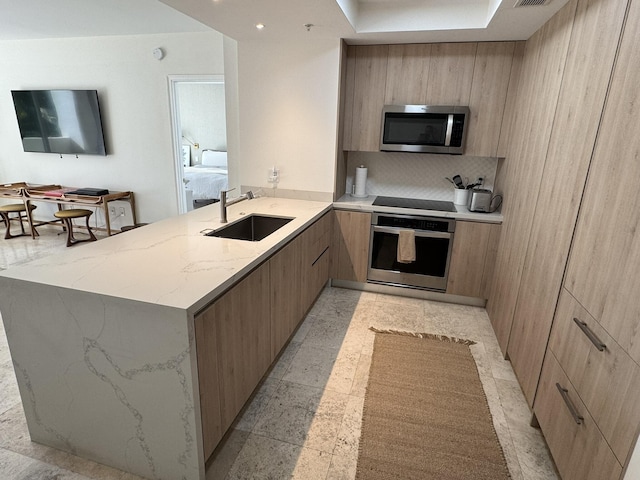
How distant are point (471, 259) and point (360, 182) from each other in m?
1.32

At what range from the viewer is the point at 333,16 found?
2.54m

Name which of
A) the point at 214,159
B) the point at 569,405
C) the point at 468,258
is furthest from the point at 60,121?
the point at 569,405

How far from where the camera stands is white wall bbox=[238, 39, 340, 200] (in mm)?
3207

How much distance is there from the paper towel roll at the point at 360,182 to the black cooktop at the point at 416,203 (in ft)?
0.59

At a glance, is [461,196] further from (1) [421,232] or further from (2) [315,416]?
(2) [315,416]

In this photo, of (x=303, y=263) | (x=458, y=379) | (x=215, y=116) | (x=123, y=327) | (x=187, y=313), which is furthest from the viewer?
(x=215, y=116)

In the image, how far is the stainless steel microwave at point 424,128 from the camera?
314 centimetres

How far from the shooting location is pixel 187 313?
4.15 feet

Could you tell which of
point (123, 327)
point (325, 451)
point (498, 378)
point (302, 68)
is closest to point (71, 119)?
point (302, 68)

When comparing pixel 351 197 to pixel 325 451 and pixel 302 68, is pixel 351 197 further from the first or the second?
pixel 325 451

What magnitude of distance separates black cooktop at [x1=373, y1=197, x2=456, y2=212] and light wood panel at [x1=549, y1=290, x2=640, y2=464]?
5.68 feet

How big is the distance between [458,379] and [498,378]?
0.92ft

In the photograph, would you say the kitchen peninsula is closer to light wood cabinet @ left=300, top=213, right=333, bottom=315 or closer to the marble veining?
the marble veining

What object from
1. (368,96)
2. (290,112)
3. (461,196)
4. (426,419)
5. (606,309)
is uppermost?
(368,96)
